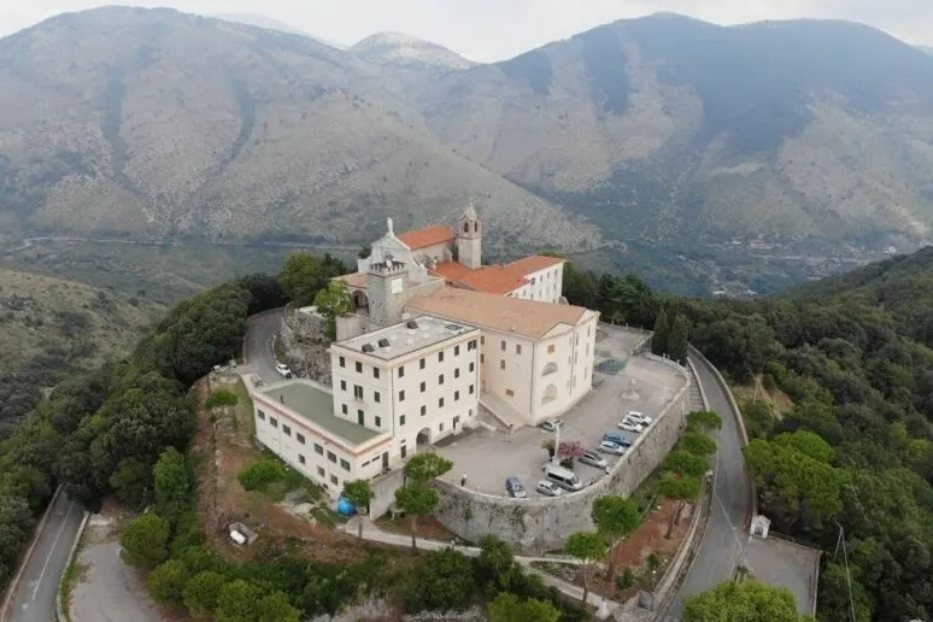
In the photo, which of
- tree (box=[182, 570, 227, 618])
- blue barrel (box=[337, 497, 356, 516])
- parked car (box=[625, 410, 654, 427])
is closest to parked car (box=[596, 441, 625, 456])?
parked car (box=[625, 410, 654, 427])

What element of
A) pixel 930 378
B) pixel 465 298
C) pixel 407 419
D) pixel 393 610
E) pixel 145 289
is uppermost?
pixel 465 298

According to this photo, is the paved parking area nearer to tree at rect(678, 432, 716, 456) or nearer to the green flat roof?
tree at rect(678, 432, 716, 456)

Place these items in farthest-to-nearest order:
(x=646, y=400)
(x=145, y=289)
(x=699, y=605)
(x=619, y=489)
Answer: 1. (x=145, y=289)
2. (x=646, y=400)
3. (x=619, y=489)
4. (x=699, y=605)

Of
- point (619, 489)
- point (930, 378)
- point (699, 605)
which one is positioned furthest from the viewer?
point (930, 378)

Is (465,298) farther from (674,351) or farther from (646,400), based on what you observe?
(674,351)

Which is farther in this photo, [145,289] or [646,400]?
[145,289]

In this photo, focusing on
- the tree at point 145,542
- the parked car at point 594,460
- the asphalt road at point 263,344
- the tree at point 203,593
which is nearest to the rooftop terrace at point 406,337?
the parked car at point 594,460

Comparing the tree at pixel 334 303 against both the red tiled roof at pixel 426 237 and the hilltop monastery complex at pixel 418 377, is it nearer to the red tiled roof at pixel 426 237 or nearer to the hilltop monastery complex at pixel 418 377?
the hilltop monastery complex at pixel 418 377

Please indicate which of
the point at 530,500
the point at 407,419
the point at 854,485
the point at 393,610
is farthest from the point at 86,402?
the point at 854,485
